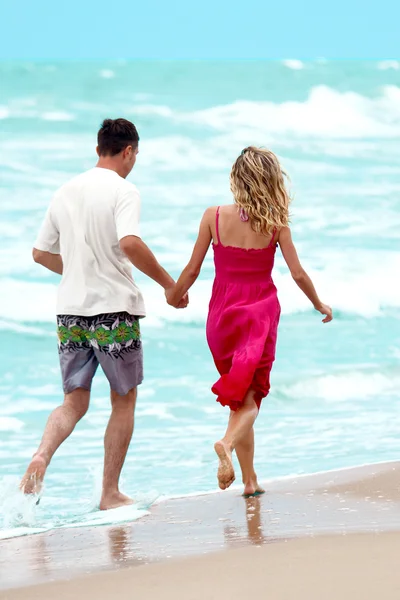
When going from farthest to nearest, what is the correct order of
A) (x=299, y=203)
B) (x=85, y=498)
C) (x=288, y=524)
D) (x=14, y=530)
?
1. (x=299, y=203)
2. (x=85, y=498)
3. (x=14, y=530)
4. (x=288, y=524)

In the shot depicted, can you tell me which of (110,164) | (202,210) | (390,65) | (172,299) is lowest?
→ (172,299)

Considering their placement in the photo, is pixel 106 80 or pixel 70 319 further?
pixel 106 80

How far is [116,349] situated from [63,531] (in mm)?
920

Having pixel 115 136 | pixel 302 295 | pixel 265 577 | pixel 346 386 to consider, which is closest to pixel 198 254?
pixel 115 136

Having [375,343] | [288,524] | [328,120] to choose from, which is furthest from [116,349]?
[328,120]

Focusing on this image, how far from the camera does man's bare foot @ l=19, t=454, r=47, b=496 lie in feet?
13.9

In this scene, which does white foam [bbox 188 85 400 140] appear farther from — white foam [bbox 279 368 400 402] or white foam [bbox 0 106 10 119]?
white foam [bbox 279 368 400 402]

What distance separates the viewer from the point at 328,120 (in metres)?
17.1

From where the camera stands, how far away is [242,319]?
446 cm

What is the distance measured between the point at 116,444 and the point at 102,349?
0.47 meters

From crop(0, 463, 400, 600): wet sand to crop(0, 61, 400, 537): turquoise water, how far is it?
2.81 m

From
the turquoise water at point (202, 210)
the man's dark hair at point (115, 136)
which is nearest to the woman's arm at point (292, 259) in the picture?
the man's dark hair at point (115, 136)

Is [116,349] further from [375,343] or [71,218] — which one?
[375,343]

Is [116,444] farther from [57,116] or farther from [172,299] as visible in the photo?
[57,116]
